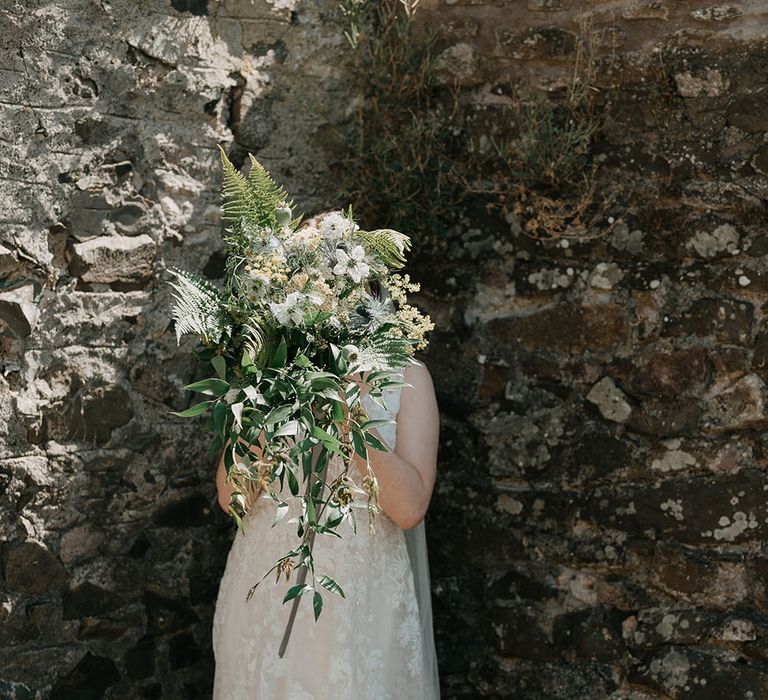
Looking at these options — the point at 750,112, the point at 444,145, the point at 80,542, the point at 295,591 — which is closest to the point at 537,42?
the point at 444,145

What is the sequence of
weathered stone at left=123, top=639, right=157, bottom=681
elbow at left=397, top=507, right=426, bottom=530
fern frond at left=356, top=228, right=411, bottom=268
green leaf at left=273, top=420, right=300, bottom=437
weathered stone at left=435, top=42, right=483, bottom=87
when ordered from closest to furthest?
1. green leaf at left=273, top=420, right=300, bottom=437
2. fern frond at left=356, top=228, right=411, bottom=268
3. elbow at left=397, top=507, right=426, bottom=530
4. weathered stone at left=123, top=639, right=157, bottom=681
5. weathered stone at left=435, top=42, right=483, bottom=87

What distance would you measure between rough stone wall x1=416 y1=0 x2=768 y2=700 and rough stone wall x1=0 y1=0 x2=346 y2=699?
0.76 metres

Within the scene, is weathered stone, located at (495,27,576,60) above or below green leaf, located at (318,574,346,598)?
above

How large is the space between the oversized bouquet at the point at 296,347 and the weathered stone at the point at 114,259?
2.06ft

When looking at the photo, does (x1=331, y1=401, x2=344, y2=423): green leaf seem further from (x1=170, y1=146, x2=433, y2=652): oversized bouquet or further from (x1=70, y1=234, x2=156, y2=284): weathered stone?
(x1=70, y1=234, x2=156, y2=284): weathered stone

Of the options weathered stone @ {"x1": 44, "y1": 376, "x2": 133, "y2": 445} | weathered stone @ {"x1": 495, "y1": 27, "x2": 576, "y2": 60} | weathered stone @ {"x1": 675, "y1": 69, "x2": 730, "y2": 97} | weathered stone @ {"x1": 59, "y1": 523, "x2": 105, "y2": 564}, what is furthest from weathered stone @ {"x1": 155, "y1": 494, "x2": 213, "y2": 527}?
weathered stone @ {"x1": 675, "y1": 69, "x2": 730, "y2": 97}

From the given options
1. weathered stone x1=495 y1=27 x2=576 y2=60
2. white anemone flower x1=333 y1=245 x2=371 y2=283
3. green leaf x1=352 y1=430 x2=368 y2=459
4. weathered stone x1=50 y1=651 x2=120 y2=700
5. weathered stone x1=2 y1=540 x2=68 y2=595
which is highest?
weathered stone x1=495 y1=27 x2=576 y2=60

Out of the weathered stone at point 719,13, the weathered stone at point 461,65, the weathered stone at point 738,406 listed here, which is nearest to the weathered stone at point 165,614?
the weathered stone at point 738,406

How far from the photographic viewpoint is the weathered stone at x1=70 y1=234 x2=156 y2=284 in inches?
134

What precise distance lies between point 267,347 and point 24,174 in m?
1.11

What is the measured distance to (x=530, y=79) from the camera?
363 centimetres

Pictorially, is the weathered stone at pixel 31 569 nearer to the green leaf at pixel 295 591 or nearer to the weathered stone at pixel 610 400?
the green leaf at pixel 295 591

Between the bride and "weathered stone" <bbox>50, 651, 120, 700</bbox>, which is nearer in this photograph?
the bride

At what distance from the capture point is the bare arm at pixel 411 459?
2.95 m
